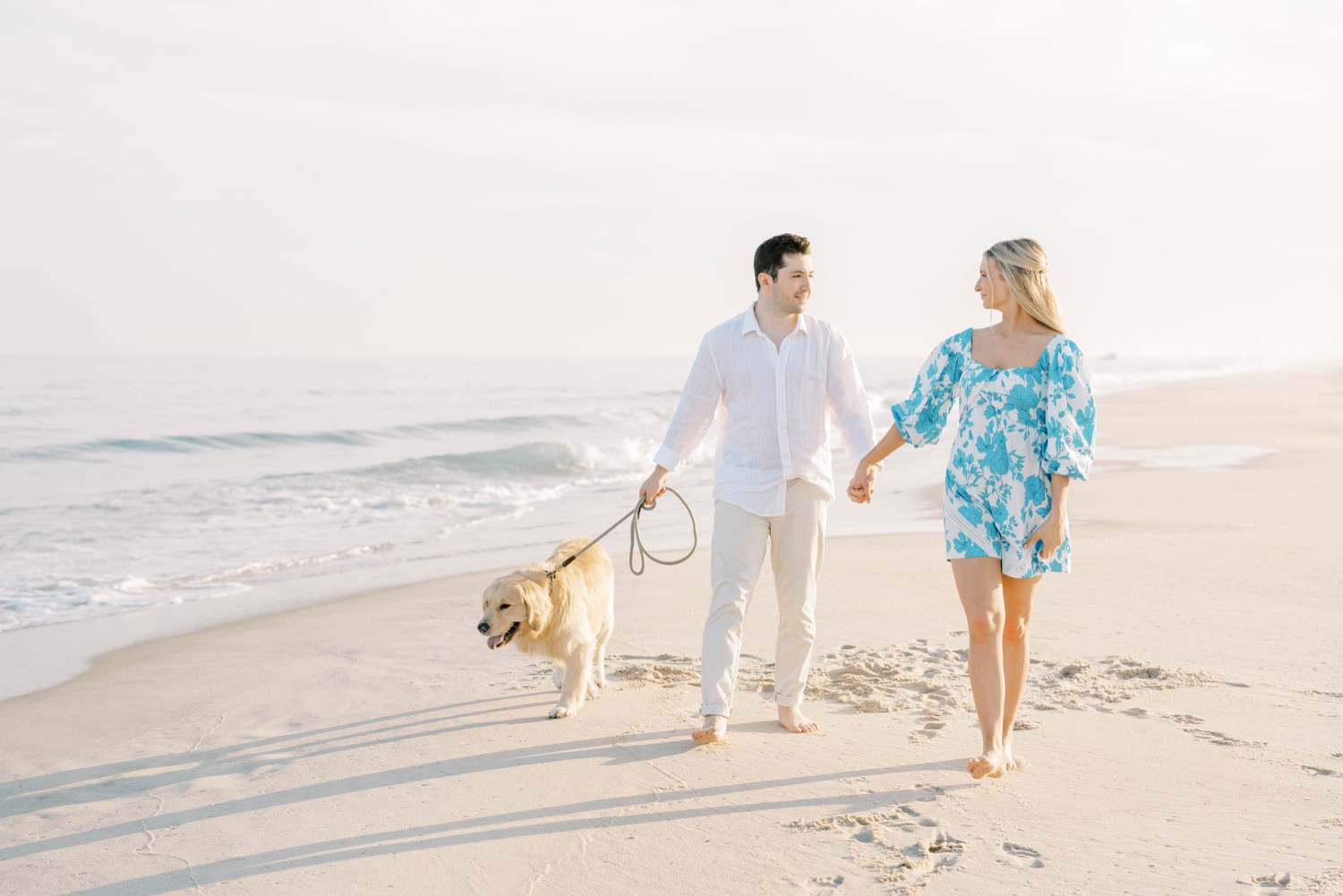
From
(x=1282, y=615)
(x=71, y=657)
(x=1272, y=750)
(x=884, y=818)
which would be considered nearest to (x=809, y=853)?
(x=884, y=818)

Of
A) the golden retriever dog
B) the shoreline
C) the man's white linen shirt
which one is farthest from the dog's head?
the shoreline

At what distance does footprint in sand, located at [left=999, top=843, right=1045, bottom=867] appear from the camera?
9.51 feet

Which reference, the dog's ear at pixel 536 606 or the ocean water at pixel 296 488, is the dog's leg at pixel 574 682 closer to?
the dog's ear at pixel 536 606

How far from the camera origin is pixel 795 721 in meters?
4.08

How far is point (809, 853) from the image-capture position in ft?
9.88

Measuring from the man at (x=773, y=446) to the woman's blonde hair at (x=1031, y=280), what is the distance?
81cm

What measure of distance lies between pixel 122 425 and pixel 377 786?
21082 mm

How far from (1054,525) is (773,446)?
111 centimetres

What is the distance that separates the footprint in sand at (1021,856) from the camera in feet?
9.51

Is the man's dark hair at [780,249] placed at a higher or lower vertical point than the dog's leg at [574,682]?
higher

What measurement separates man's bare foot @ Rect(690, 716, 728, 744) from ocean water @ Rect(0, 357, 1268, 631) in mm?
4724

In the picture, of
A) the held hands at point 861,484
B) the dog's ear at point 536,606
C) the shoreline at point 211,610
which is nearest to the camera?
the held hands at point 861,484

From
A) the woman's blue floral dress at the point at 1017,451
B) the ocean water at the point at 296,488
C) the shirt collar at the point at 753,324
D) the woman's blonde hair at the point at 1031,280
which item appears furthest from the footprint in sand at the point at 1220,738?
the ocean water at the point at 296,488

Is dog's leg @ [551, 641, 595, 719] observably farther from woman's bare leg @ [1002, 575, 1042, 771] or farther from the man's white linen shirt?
woman's bare leg @ [1002, 575, 1042, 771]
